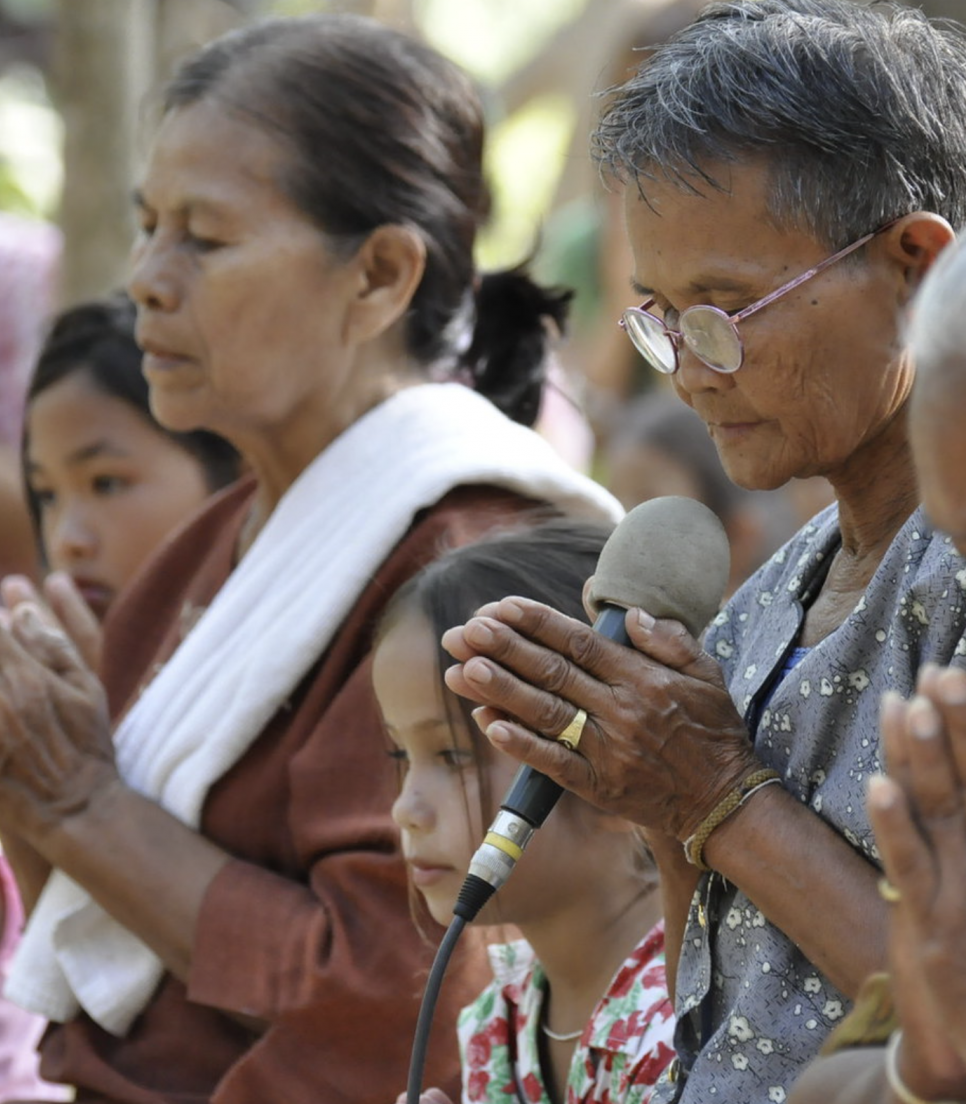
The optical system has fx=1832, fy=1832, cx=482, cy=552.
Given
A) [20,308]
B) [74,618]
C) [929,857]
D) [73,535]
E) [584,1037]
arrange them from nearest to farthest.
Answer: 1. [929,857]
2. [584,1037]
3. [74,618]
4. [73,535]
5. [20,308]

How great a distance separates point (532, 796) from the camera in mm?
1934

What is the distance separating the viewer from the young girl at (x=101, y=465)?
396 cm

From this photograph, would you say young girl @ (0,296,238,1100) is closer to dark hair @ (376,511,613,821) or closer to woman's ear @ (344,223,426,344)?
woman's ear @ (344,223,426,344)

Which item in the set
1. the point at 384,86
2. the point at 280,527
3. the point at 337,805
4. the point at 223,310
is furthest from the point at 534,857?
the point at 384,86

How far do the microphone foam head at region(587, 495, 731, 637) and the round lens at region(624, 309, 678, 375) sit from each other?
16 cm

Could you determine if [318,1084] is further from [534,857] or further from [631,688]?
[631,688]

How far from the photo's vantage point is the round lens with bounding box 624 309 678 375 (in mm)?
2006

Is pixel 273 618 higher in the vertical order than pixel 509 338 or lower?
lower

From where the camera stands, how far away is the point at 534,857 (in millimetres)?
2521

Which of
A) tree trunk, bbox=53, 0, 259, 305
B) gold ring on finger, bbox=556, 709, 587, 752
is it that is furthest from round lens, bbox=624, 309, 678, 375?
tree trunk, bbox=53, 0, 259, 305

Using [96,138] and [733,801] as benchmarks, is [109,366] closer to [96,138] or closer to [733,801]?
[96,138]

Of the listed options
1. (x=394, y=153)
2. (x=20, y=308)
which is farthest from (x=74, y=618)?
(x=20, y=308)

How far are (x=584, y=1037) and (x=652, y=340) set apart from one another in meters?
0.95

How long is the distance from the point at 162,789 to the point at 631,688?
4.46ft
